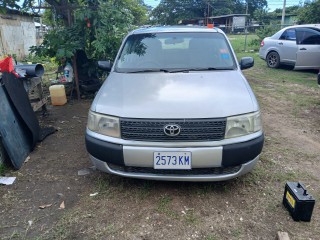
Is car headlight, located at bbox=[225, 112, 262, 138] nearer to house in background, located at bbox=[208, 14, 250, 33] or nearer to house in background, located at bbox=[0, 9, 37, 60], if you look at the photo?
house in background, located at bbox=[0, 9, 37, 60]

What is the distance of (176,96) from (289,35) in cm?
848

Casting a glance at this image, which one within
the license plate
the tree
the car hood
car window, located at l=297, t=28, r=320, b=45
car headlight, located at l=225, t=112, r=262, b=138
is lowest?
the license plate

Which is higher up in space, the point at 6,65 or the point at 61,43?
the point at 61,43

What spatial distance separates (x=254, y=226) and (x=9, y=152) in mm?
2803

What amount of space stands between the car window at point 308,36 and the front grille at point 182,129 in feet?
26.3

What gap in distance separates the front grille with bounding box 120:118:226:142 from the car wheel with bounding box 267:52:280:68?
8.68 meters

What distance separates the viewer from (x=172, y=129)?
2.62 m

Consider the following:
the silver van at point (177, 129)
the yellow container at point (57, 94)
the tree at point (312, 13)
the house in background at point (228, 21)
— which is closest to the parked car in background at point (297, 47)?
the tree at point (312, 13)

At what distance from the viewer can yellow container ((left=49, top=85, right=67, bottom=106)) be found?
6211 mm

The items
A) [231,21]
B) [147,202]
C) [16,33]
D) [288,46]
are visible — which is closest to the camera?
[147,202]

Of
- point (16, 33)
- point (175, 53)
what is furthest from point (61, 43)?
point (16, 33)

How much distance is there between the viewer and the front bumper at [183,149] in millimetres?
2637

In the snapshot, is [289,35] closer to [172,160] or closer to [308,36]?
[308,36]

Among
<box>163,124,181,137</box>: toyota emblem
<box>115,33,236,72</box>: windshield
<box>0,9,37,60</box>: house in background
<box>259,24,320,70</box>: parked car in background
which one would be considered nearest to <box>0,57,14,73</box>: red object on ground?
<box>115,33,236,72</box>: windshield
